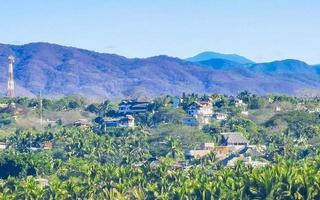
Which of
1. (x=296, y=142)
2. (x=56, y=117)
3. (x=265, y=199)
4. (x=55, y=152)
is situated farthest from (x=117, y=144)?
(x=56, y=117)

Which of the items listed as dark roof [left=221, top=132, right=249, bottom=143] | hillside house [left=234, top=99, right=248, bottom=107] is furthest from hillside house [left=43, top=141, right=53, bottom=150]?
hillside house [left=234, top=99, right=248, bottom=107]

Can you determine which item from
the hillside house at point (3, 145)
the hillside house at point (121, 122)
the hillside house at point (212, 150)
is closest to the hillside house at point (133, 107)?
the hillside house at point (121, 122)

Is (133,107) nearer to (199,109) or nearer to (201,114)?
(199,109)

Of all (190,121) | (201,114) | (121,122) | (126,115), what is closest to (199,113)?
(201,114)

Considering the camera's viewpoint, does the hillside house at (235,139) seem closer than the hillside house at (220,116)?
Yes

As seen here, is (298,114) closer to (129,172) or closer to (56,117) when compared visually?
(56,117)

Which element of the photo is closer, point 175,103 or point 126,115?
point 126,115

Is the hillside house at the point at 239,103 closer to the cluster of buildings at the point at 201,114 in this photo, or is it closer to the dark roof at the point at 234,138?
the cluster of buildings at the point at 201,114
